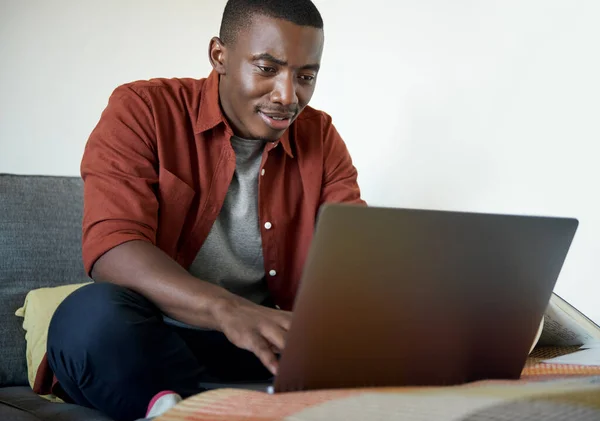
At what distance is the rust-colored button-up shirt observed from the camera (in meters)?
1.41

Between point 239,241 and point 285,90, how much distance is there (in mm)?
330

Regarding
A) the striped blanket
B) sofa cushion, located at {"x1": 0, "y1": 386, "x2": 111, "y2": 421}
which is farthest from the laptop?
A: sofa cushion, located at {"x1": 0, "y1": 386, "x2": 111, "y2": 421}

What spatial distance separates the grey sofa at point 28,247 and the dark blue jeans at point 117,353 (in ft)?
1.20

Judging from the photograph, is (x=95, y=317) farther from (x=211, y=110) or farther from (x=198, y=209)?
(x=211, y=110)

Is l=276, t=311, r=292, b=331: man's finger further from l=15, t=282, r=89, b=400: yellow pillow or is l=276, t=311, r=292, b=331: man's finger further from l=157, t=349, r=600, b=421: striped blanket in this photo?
l=15, t=282, r=89, b=400: yellow pillow

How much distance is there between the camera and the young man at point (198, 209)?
1.19 m

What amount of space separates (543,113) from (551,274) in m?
1.04

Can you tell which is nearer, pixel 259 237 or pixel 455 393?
pixel 455 393

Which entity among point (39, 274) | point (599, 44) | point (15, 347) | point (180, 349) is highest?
point (599, 44)

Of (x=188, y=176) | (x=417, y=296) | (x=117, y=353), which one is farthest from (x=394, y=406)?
(x=188, y=176)

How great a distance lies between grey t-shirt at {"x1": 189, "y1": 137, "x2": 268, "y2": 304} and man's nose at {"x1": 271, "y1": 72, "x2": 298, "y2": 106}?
170 millimetres

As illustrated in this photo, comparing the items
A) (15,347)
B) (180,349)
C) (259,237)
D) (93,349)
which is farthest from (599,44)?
(15,347)

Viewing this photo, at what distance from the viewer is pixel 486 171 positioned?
2.09m

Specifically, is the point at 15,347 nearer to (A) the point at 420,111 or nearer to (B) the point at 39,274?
(B) the point at 39,274
